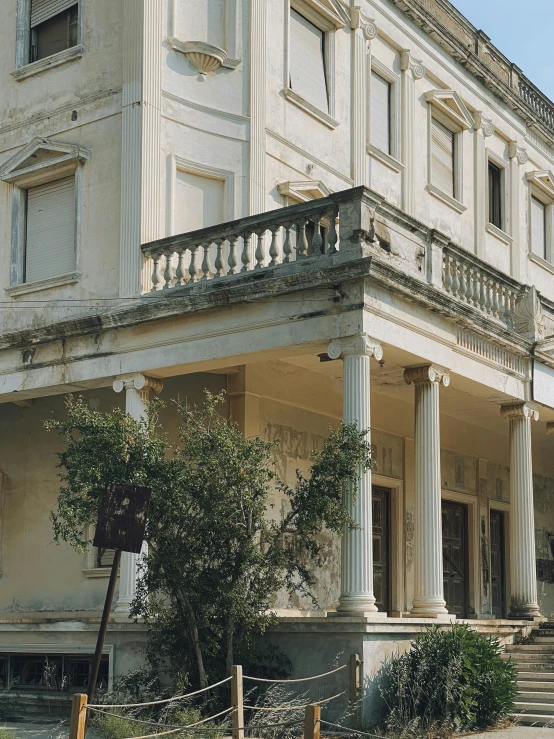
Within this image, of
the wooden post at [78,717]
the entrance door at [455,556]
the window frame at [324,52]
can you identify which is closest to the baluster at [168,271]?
the window frame at [324,52]

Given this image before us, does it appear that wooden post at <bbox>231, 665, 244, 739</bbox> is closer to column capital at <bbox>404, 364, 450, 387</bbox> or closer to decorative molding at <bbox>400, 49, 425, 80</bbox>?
column capital at <bbox>404, 364, 450, 387</bbox>

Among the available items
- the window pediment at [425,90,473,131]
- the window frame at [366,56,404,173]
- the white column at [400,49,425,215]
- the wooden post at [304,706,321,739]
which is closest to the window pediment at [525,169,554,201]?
the window pediment at [425,90,473,131]

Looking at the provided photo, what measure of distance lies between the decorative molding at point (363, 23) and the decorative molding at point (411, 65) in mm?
1012

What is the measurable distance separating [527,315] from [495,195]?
25.0 feet

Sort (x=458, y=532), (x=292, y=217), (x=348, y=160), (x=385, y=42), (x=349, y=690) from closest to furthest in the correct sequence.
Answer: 1. (x=349, y=690)
2. (x=292, y=217)
3. (x=348, y=160)
4. (x=385, y=42)
5. (x=458, y=532)

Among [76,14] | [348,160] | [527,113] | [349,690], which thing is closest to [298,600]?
[349,690]

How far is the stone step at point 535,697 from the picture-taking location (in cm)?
1495

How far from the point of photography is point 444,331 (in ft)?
54.3

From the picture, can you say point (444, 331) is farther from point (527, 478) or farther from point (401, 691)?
point (401, 691)

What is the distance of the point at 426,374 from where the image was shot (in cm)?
1627

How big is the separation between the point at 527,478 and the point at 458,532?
5203mm

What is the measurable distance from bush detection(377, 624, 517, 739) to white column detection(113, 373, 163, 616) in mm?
4139

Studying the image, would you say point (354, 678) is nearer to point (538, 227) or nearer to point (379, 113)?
point (379, 113)

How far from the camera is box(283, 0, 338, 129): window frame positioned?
19547 millimetres
